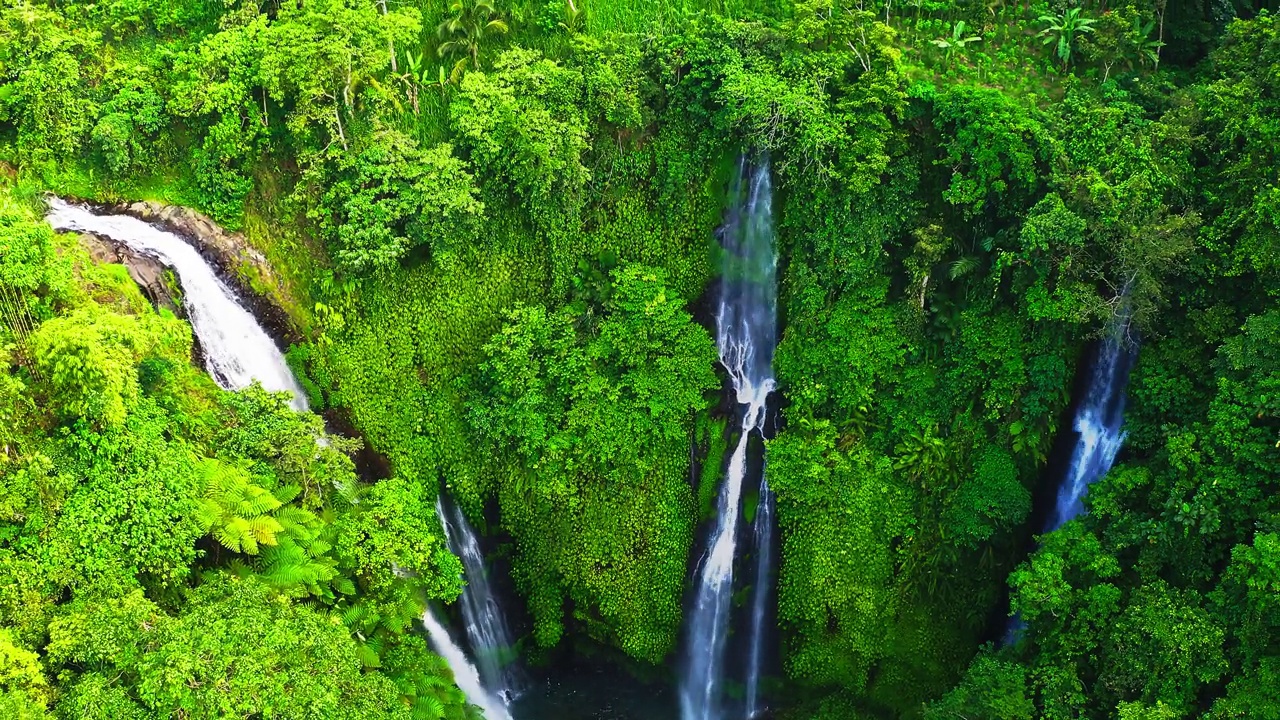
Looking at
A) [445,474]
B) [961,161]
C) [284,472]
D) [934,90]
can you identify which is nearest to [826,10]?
[934,90]

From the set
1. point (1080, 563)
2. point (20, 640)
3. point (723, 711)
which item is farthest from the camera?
point (723, 711)

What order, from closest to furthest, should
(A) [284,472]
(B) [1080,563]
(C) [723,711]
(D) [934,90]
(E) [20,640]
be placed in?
(E) [20,640] → (B) [1080,563] → (A) [284,472] → (D) [934,90] → (C) [723,711]

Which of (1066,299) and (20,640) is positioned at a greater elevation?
(1066,299)

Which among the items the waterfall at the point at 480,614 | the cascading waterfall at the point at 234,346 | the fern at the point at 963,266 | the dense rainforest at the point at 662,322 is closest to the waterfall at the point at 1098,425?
the dense rainforest at the point at 662,322

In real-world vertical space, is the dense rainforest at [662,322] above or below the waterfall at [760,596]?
above

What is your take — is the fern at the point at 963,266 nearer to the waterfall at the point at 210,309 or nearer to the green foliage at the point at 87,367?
the waterfall at the point at 210,309

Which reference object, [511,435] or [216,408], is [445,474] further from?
[216,408]
